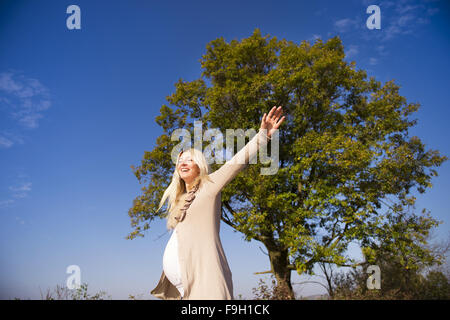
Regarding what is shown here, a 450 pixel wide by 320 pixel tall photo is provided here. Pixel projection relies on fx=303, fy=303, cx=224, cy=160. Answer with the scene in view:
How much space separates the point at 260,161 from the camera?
11914 millimetres

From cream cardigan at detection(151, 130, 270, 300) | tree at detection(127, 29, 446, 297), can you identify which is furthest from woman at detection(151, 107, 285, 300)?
tree at detection(127, 29, 446, 297)

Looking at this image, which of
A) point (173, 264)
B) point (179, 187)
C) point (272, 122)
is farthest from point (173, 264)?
point (272, 122)

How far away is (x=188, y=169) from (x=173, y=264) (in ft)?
2.70

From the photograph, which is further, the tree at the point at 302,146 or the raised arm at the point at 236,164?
the tree at the point at 302,146

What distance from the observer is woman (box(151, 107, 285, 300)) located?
2.22 meters

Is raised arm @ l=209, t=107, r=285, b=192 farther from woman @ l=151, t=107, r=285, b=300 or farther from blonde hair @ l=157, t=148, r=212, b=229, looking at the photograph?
blonde hair @ l=157, t=148, r=212, b=229

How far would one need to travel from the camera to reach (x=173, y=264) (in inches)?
98.9

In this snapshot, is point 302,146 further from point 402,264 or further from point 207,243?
point 207,243

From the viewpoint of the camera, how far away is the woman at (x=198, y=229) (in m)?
2.22

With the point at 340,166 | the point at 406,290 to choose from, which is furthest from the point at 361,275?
the point at 340,166

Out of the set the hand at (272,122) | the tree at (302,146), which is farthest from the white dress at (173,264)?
the tree at (302,146)

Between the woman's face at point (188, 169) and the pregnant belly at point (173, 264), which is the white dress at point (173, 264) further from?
the woman's face at point (188, 169)

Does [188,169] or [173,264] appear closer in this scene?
[173,264]

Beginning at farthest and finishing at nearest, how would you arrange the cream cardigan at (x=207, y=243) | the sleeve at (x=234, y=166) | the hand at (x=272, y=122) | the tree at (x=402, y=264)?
the tree at (x=402, y=264), the hand at (x=272, y=122), the sleeve at (x=234, y=166), the cream cardigan at (x=207, y=243)
